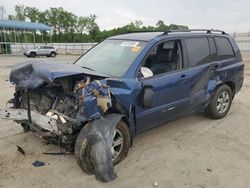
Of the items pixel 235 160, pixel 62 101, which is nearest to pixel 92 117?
pixel 62 101

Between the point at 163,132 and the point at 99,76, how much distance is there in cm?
196

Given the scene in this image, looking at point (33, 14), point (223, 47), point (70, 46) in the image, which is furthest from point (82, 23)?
point (223, 47)

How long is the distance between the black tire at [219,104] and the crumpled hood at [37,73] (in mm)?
2880

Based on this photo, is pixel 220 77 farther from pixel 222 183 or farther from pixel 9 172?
pixel 9 172

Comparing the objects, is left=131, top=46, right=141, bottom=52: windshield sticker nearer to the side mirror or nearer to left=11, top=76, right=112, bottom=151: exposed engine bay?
the side mirror

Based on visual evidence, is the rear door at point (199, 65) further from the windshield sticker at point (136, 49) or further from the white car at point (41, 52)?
the white car at point (41, 52)

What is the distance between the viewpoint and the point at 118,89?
3.61 metres

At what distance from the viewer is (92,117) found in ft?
11.1

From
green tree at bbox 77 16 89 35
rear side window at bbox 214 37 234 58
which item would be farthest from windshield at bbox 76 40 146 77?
green tree at bbox 77 16 89 35

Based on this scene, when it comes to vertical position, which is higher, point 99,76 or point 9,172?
point 99,76

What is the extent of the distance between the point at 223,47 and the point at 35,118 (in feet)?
13.0

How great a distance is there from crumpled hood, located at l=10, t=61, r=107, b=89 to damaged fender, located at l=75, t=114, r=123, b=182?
712 mm

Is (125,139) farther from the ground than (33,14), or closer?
closer

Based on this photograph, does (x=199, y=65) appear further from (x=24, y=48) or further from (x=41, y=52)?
(x=24, y=48)
